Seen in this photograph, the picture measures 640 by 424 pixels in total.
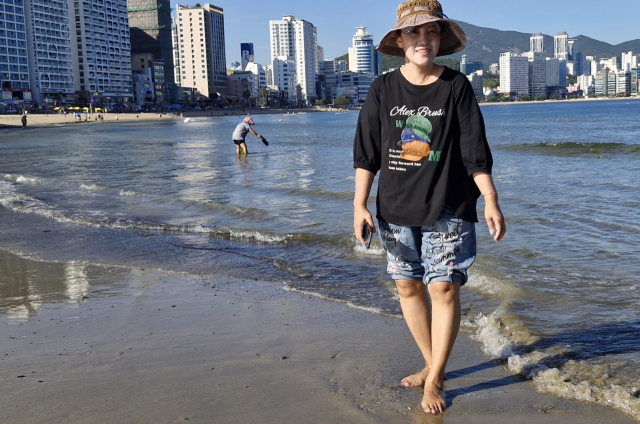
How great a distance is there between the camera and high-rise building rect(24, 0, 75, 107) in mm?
121188

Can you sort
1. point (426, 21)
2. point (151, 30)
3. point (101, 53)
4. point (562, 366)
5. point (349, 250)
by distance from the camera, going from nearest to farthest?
point (426, 21) → point (562, 366) → point (349, 250) → point (101, 53) → point (151, 30)

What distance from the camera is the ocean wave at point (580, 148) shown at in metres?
22.4

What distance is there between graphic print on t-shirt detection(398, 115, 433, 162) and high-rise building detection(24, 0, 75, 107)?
12979cm

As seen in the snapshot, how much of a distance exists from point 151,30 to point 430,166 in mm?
192662

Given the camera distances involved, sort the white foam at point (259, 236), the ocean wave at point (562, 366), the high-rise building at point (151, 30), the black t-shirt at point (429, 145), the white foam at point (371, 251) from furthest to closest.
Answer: the high-rise building at point (151, 30)
the white foam at point (259, 236)
the white foam at point (371, 251)
the ocean wave at point (562, 366)
the black t-shirt at point (429, 145)

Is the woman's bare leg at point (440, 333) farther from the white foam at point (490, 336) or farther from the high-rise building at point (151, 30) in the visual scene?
the high-rise building at point (151, 30)

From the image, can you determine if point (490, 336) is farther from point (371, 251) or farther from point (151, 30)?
point (151, 30)

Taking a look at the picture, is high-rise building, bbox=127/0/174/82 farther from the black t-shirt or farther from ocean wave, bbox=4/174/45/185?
→ the black t-shirt

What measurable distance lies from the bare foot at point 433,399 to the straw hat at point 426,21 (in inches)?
63.2

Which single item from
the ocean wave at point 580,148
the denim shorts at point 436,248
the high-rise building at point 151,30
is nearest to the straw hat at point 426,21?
the denim shorts at point 436,248

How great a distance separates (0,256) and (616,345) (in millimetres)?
6119

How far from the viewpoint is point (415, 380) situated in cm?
323

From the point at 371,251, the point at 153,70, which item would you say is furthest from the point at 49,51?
the point at 371,251

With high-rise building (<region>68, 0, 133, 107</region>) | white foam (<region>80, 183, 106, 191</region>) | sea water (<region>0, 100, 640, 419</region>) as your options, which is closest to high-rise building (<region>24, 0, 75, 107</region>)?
high-rise building (<region>68, 0, 133, 107</region>)
